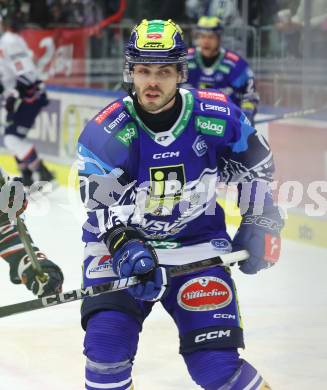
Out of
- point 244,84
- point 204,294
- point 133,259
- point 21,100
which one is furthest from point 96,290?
point 21,100

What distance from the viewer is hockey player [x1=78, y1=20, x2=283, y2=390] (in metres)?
2.68

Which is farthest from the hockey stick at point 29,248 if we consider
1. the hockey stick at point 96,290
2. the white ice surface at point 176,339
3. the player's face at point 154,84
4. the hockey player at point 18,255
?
the white ice surface at point 176,339

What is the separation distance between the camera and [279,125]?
6613 mm

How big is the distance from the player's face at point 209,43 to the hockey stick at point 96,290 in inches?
173

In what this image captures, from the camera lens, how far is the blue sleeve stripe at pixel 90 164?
2814 mm

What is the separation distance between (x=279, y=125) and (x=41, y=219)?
5.79ft

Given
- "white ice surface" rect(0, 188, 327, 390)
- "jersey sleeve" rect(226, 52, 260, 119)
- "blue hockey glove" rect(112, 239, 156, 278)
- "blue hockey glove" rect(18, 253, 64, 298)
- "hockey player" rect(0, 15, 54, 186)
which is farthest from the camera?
"hockey player" rect(0, 15, 54, 186)

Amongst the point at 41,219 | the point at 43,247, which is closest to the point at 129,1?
the point at 41,219

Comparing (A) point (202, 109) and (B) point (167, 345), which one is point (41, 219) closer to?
(B) point (167, 345)

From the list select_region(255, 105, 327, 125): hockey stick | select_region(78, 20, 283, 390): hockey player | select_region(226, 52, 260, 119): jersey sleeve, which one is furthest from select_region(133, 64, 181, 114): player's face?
select_region(226, 52, 260, 119): jersey sleeve

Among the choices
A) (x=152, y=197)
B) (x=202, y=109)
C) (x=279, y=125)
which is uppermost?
(x=202, y=109)

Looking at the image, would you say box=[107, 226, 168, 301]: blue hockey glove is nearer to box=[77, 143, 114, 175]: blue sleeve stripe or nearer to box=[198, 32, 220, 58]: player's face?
box=[77, 143, 114, 175]: blue sleeve stripe

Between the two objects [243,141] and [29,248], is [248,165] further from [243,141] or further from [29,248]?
[29,248]

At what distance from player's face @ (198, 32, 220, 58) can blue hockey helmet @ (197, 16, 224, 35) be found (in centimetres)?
3
